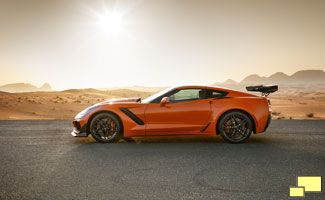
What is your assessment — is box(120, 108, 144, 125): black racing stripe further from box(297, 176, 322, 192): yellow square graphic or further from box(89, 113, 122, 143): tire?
box(297, 176, 322, 192): yellow square graphic

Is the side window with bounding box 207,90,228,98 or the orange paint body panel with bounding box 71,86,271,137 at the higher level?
the side window with bounding box 207,90,228,98

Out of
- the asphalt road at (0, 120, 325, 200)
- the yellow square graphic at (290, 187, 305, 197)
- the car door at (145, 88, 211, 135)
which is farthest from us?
the car door at (145, 88, 211, 135)

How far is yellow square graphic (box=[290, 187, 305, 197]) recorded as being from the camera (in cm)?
347

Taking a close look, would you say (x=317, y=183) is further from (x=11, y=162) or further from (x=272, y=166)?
(x=11, y=162)

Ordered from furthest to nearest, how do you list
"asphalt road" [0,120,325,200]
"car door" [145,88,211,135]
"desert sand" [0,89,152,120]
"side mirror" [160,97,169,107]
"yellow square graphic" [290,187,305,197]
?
"desert sand" [0,89,152,120], "car door" [145,88,211,135], "side mirror" [160,97,169,107], "asphalt road" [0,120,325,200], "yellow square graphic" [290,187,305,197]

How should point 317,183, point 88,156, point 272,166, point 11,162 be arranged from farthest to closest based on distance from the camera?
1. point 88,156
2. point 11,162
3. point 272,166
4. point 317,183

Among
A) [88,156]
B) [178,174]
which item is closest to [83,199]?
[178,174]

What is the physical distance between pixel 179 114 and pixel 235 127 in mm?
1429

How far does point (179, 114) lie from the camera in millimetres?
6777

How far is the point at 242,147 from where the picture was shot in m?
6.41

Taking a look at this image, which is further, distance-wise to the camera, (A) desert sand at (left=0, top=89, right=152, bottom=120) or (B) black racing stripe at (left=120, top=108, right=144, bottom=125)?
(A) desert sand at (left=0, top=89, right=152, bottom=120)

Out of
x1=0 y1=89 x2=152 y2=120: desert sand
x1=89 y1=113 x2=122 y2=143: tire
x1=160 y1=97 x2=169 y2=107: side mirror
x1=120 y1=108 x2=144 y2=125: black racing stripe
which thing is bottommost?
x1=0 y1=89 x2=152 y2=120: desert sand

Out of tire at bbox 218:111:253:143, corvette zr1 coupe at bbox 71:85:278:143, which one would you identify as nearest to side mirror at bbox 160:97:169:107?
corvette zr1 coupe at bbox 71:85:278:143

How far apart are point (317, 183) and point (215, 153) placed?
2166 mm
